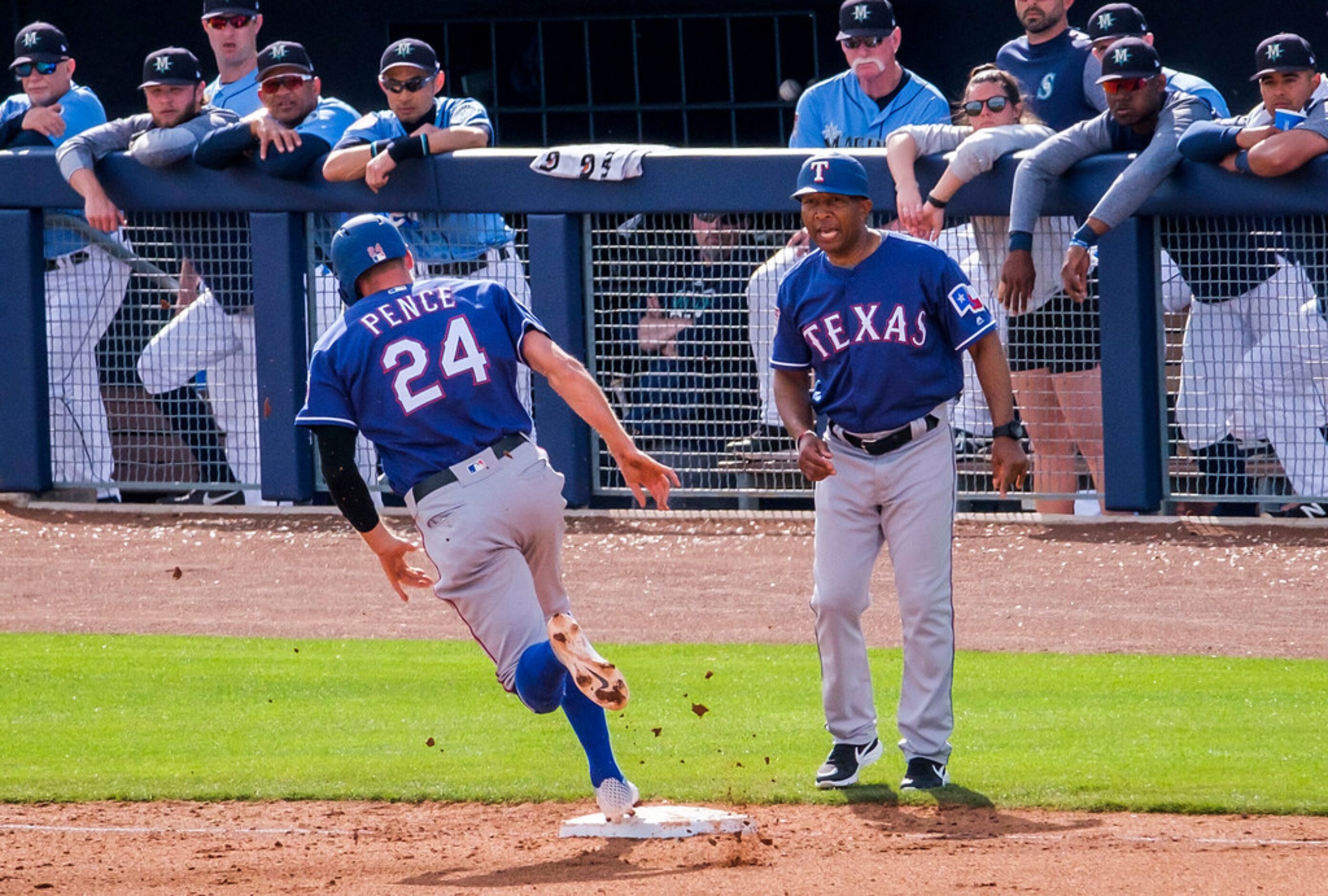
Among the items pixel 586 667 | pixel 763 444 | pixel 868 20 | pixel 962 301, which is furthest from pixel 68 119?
pixel 586 667

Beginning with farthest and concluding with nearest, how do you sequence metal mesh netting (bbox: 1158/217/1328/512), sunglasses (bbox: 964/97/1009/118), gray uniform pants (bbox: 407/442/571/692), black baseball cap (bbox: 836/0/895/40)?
black baseball cap (bbox: 836/0/895/40)
sunglasses (bbox: 964/97/1009/118)
metal mesh netting (bbox: 1158/217/1328/512)
gray uniform pants (bbox: 407/442/571/692)

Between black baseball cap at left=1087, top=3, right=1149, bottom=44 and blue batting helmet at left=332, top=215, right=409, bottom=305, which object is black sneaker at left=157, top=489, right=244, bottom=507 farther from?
blue batting helmet at left=332, top=215, right=409, bottom=305

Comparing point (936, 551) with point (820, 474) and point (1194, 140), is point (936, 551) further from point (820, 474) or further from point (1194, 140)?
point (1194, 140)

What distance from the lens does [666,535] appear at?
10.1m

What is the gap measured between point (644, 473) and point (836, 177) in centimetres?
110

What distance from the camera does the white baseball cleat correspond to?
214 inches

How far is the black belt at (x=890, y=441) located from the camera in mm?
5871

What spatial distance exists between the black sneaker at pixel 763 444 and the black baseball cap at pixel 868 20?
2.00m

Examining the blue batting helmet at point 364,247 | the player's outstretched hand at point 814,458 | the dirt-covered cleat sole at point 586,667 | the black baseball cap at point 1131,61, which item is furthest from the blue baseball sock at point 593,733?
the black baseball cap at point 1131,61

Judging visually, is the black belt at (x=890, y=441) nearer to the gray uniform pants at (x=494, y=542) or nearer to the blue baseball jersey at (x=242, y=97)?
the gray uniform pants at (x=494, y=542)

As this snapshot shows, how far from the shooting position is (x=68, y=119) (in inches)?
441

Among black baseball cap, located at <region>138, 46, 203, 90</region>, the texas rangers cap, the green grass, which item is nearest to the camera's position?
the texas rangers cap

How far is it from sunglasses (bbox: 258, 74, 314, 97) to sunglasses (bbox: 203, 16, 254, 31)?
72 centimetres

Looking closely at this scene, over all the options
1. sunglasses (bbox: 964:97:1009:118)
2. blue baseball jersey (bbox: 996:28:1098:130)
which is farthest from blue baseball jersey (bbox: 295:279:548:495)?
blue baseball jersey (bbox: 996:28:1098:130)
